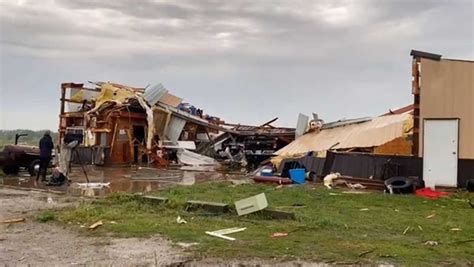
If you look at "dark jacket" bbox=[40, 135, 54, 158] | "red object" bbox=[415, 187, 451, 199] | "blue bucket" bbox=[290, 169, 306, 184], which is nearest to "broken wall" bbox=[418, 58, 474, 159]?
"red object" bbox=[415, 187, 451, 199]

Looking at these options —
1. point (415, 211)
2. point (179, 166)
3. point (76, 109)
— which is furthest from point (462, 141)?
point (76, 109)

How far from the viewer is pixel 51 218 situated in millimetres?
9867

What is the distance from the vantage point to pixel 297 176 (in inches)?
703

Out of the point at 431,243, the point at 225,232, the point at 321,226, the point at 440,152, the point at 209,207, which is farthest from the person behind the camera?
the point at 440,152

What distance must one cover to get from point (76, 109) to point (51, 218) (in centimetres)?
2245

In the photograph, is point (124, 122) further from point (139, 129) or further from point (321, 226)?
point (321, 226)

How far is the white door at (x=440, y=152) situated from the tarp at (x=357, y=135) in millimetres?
2682

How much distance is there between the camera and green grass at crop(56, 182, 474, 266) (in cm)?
693

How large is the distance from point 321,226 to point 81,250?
3794 millimetres

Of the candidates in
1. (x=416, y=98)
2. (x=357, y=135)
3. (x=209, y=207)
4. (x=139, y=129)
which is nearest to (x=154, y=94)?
(x=139, y=129)

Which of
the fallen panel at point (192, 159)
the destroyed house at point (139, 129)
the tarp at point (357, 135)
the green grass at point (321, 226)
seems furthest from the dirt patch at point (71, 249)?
the fallen panel at point (192, 159)

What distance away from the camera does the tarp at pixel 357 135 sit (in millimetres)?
19297

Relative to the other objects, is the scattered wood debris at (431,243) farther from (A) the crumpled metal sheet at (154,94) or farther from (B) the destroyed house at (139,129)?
(A) the crumpled metal sheet at (154,94)

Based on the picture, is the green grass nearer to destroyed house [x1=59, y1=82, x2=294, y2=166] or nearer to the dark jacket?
the dark jacket
